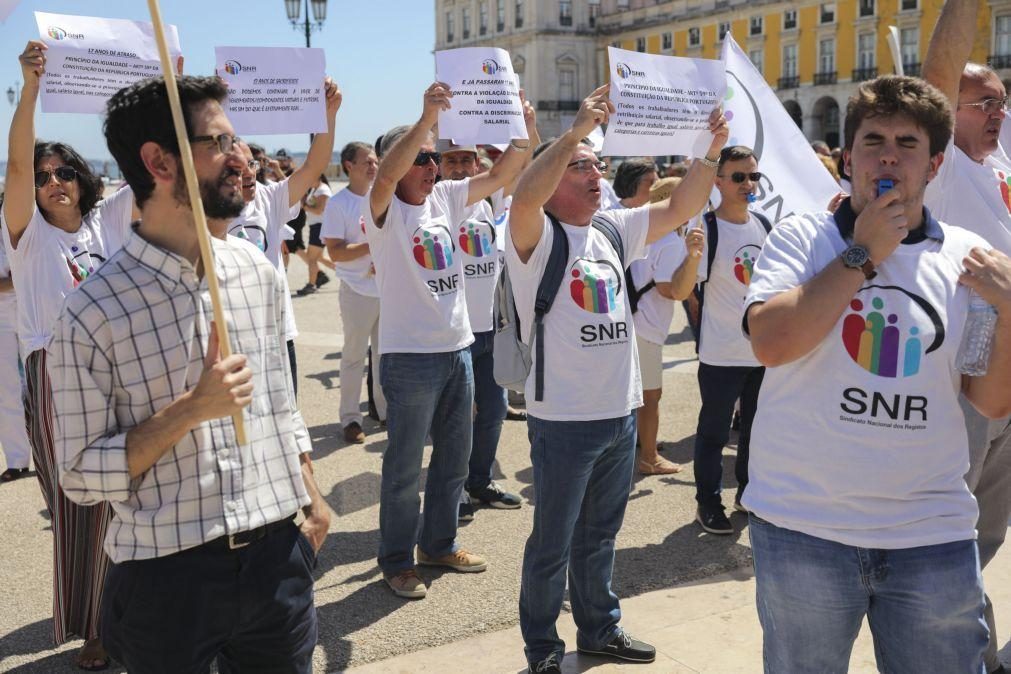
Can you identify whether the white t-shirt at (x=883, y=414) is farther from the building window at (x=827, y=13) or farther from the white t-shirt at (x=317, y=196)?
the building window at (x=827, y=13)

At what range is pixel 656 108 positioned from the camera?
456 cm

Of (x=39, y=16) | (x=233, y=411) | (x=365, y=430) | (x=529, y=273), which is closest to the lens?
(x=233, y=411)

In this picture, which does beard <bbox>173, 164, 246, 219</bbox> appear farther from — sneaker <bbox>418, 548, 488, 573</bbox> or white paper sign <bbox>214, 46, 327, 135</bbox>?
sneaker <bbox>418, 548, 488, 573</bbox>

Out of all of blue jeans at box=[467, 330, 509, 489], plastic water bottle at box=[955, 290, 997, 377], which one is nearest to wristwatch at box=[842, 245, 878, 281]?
plastic water bottle at box=[955, 290, 997, 377]

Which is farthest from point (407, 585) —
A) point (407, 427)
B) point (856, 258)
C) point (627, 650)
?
point (856, 258)

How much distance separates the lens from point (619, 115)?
4.46 meters

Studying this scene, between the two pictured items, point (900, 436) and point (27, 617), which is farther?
point (27, 617)

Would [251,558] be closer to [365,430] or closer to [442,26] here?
[365,430]

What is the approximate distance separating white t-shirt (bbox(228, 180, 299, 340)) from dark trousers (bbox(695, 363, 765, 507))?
93.6 inches

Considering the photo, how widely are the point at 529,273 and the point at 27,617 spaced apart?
286cm

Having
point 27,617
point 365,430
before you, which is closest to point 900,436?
point 27,617

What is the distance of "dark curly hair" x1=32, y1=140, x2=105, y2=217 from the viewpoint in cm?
436

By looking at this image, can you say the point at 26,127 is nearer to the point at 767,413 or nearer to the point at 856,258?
the point at 767,413

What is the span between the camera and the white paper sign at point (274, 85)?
4926mm
